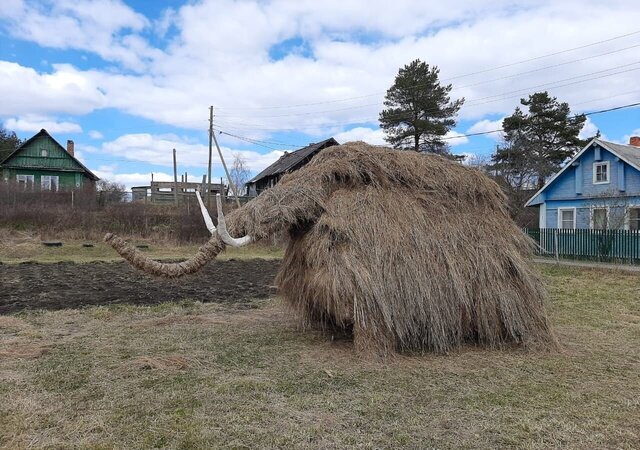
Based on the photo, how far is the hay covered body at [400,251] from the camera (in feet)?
21.9

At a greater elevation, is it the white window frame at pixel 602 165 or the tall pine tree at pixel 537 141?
the tall pine tree at pixel 537 141

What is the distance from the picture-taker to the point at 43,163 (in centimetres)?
4100

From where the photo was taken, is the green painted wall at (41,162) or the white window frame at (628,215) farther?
the green painted wall at (41,162)

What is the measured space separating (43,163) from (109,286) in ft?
106

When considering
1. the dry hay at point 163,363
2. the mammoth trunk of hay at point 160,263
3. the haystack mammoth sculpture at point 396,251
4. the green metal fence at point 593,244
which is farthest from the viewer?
the green metal fence at point 593,244

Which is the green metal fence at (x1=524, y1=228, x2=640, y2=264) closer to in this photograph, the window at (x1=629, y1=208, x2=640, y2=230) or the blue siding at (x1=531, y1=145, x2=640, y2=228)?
the blue siding at (x1=531, y1=145, x2=640, y2=228)

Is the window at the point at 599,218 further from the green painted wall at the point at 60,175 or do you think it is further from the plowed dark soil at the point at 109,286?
the green painted wall at the point at 60,175

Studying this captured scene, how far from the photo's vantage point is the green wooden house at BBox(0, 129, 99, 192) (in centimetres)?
4016

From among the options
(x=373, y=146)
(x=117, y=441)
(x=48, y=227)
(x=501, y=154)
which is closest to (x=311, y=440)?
(x=117, y=441)

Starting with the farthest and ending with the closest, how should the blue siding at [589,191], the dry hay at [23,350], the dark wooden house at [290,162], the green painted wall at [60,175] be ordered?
the green painted wall at [60,175]
the dark wooden house at [290,162]
the blue siding at [589,191]
the dry hay at [23,350]

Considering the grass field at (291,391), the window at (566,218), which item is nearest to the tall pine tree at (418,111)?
the window at (566,218)

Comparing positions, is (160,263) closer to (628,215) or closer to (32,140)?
(628,215)

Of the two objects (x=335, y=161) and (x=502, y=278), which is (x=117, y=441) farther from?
(x=502, y=278)

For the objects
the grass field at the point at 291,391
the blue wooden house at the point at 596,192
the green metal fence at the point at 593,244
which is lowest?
the grass field at the point at 291,391
